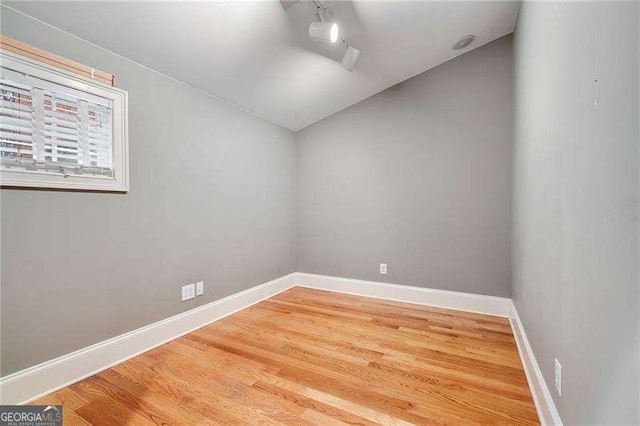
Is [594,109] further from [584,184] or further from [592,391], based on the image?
[592,391]

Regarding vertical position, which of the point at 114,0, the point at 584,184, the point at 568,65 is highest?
the point at 114,0

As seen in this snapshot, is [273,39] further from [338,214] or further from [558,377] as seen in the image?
[558,377]

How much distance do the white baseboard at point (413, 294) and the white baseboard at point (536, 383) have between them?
508 mm

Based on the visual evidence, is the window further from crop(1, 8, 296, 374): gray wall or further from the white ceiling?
the white ceiling

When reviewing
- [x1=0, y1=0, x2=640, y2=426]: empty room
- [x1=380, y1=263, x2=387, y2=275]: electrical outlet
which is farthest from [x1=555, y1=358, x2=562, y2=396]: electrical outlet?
[x1=380, y1=263, x2=387, y2=275]: electrical outlet

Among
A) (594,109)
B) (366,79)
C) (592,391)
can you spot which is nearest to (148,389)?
(592,391)

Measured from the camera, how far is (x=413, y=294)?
3.06 metres

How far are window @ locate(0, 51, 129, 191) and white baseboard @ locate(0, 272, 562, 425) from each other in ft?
3.41

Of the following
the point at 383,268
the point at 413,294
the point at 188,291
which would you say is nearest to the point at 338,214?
the point at 383,268

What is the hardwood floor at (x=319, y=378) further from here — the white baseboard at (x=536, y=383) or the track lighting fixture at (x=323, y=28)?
the track lighting fixture at (x=323, y=28)

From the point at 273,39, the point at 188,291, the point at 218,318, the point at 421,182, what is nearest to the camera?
the point at 273,39

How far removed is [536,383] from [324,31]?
2.55 m

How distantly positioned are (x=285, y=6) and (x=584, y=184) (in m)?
2.05

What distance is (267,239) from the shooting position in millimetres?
3275
